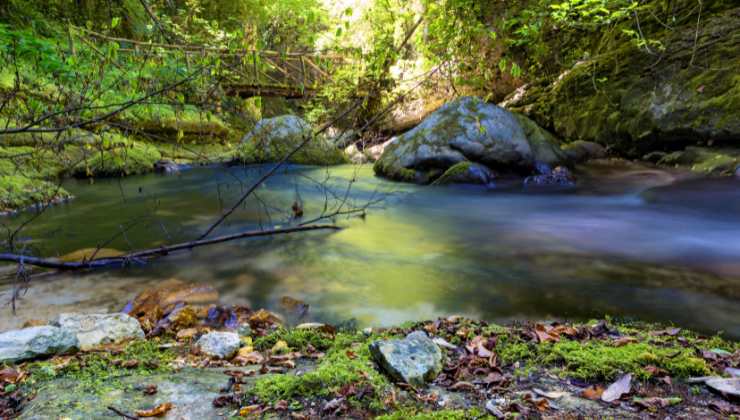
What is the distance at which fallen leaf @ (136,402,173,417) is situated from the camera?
1.59 meters

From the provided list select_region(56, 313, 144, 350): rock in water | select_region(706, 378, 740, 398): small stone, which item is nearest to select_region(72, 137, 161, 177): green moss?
select_region(56, 313, 144, 350): rock in water

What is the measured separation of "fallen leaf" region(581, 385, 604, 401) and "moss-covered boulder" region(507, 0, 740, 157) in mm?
6890

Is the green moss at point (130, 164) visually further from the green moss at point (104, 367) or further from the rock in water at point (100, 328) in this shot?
the green moss at point (104, 367)

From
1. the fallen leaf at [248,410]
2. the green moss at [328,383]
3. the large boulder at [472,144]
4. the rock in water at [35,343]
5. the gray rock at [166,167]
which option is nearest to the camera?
the fallen leaf at [248,410]

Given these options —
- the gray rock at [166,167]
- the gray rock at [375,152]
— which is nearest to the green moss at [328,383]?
the gray rock at [166,167]

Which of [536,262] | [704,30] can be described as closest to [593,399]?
[536,262]

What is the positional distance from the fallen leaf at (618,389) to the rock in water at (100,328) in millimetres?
2629

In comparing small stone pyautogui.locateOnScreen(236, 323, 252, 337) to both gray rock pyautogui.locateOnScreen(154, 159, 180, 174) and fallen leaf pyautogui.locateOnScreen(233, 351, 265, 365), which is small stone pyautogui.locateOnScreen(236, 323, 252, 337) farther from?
gray rock pyautogui.locateOnScreen(154, 159, 180, 174)

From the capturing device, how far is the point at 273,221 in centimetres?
687

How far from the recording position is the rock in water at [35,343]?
86.8 inches

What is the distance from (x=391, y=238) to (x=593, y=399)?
13.4ft

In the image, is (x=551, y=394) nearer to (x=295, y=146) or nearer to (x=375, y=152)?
(x=295, y=146)

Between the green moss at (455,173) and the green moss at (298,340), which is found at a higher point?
the green moss at (455,173)

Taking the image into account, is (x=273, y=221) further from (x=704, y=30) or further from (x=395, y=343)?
(x=704, y=30)
